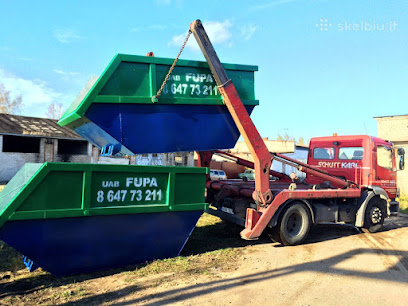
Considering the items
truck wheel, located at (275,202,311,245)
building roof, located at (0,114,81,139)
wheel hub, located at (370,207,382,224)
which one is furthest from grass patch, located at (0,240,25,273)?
building roof, located at (0,114,81,139)

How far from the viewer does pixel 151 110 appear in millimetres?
5398

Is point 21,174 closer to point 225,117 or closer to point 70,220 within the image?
point 70,220

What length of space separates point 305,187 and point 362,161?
1870 mm

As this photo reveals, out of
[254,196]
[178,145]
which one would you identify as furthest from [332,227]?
[178,145]

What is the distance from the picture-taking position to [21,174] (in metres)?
5.10

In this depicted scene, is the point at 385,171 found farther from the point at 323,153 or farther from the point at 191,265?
the point at 191,265

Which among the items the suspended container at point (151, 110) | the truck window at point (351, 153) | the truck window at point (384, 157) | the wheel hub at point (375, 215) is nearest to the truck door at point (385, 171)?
the truck window at point (384, 157)

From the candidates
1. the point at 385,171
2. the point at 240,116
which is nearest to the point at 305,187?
the point at 385,171

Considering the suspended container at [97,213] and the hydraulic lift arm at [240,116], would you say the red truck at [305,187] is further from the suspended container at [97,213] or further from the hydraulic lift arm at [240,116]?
the suspended container at [97,213]

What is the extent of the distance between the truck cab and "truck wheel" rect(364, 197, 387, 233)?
0.86 feet

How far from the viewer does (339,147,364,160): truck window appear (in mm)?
8544

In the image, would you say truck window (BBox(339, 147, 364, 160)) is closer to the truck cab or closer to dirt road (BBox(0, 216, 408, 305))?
the truck cab

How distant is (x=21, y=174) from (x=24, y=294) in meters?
1.76

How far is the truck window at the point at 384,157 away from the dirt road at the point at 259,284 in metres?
2.83
